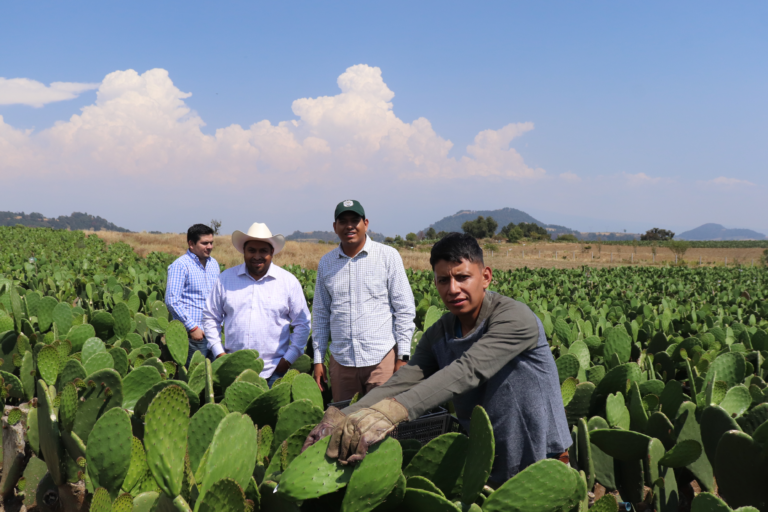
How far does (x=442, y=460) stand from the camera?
145cm

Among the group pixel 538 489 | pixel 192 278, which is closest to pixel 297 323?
pixel 192 278

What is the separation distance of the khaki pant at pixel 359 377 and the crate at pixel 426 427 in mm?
1230

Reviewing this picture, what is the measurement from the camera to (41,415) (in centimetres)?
193

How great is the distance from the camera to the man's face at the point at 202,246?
4164 millimetres

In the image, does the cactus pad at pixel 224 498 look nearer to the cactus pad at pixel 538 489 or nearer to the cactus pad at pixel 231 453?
the cactus pad at pixel 231 453

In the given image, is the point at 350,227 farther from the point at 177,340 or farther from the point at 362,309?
the point at 177,340

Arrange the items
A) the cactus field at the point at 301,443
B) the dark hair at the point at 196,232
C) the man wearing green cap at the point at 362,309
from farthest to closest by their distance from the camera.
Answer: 1. the dark hair at the point at 196,232
2. the man wearing green cap at the point at 362,309
3. the cactus field at the point at 301,443

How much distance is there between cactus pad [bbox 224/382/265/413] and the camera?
1962mm

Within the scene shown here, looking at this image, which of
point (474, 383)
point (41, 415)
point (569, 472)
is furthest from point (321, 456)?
point (41, 415)

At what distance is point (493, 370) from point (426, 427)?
1.85 ft

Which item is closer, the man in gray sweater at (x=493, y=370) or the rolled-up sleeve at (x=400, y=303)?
the man in gray sweater at (x=493, y=370)

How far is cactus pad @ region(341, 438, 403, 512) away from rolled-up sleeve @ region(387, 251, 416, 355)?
205cm

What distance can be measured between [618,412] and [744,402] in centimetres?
62

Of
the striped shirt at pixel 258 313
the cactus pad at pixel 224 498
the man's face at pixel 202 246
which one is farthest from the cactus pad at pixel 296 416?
the man's face at pixel 202 246
